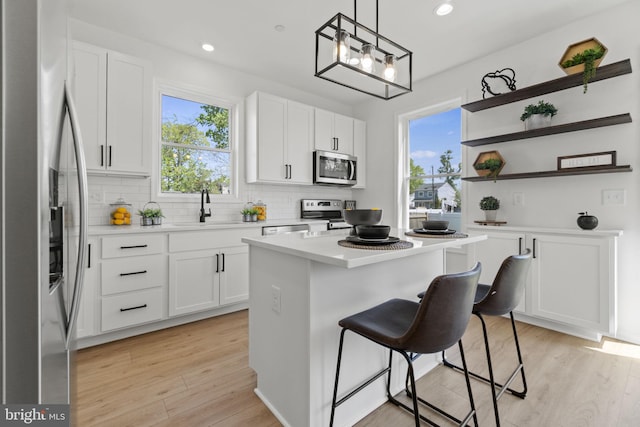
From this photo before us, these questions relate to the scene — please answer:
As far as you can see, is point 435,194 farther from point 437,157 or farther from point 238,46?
point 238,46

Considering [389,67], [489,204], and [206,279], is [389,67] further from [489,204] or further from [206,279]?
[206,279]

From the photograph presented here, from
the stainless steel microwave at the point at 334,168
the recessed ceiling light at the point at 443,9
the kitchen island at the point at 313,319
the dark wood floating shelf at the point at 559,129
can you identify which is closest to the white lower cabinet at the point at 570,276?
the dark wood floating shelf at the point at 559,129

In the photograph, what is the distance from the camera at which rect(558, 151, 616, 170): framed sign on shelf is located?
2.43 metres

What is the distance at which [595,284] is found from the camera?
91.6 inches

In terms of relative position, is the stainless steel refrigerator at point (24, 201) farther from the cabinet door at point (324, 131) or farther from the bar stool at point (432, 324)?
the cabinet door at point (324, 131)

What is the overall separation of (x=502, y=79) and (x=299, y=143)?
7.85 ft

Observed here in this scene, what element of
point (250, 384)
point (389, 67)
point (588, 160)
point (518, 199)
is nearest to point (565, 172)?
point (588, 160)

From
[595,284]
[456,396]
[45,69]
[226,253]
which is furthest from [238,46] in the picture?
[595,284]

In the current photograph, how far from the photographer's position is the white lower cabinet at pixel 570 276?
2.27 m

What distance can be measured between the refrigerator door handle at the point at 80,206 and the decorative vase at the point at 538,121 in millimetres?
3356

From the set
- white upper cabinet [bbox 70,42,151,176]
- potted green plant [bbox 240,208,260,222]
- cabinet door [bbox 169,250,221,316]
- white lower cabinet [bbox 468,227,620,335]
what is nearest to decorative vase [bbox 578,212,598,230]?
white lower cabinet [bbox 468,227,620,335]

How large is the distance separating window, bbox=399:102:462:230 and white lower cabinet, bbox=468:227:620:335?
997mm

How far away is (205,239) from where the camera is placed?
2.85m

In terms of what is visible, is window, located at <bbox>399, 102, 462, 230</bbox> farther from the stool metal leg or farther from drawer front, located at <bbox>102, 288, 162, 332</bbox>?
drawer front, located at <bbox>102, 288, 162, 332</bbox>
